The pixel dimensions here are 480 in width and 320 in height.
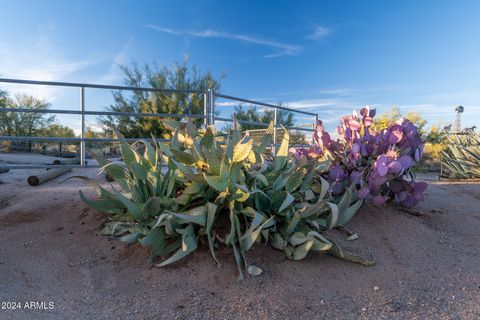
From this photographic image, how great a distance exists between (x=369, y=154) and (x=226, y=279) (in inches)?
63.4

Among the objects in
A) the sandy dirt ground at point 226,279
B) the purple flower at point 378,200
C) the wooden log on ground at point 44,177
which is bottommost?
the sandy dirt ground at point 226,279

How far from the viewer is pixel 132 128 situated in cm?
1466

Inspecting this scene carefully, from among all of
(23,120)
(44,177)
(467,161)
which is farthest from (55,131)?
(467,161)

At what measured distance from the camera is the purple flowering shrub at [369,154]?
252cm

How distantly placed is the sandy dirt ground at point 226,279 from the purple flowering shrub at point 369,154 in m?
0.35

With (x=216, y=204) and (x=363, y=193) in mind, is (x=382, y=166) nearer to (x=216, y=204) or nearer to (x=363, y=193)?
(x=363, y=193)

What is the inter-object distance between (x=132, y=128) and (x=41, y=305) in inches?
544

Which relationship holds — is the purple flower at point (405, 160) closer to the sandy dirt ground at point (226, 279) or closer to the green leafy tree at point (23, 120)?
the sandy dirt ground at point (226, 279)

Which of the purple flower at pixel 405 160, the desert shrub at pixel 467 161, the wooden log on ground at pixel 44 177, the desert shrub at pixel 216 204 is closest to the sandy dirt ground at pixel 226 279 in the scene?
the desert shrub at pixel 216 204

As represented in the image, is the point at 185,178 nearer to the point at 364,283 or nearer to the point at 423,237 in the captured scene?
the point at 364,283

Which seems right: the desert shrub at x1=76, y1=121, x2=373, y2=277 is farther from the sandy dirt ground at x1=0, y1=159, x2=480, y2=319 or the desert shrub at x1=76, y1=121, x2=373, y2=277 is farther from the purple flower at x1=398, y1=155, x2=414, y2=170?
the purple flower at x1=398, y1=155, x2=414, y2=170

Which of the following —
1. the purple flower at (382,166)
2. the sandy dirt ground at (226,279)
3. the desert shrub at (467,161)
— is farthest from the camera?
the desert shrub at (467,161)

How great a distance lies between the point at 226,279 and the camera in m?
1.65

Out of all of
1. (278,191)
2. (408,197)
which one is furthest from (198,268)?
(408,197)
